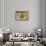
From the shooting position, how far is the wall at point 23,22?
10.5 ft

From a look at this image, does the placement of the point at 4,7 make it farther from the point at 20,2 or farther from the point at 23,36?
the point at 23,36

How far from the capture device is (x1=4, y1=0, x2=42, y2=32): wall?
321 centimetres

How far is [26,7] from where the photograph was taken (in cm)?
323

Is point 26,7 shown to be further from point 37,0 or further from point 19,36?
point 19,36

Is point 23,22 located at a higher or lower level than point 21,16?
lower

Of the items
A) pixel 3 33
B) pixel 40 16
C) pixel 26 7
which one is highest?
pixel 26 7

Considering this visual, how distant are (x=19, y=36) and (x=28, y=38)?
0.22 metres

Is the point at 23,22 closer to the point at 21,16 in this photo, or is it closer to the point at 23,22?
the point at 23,22

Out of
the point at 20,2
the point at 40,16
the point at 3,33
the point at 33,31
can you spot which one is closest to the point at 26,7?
the point at 20,2

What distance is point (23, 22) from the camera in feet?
10.5

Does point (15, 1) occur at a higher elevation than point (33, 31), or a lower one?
higher

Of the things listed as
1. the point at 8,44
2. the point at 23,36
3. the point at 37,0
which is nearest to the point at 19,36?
the point at 23,36

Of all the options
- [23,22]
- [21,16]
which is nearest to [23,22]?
[23,22]

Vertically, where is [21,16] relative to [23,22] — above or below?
above
